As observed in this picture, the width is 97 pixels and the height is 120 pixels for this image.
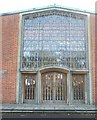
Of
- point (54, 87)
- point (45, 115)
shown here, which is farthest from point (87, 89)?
point (45, 115)

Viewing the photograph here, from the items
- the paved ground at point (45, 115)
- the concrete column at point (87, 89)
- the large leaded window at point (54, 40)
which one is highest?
the large leaded window at point (54, 40)

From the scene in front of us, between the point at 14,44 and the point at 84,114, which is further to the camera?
the point at 14,44

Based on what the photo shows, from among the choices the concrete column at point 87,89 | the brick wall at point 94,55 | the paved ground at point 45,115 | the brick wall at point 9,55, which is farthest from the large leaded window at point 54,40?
the paved ground at point 45,115

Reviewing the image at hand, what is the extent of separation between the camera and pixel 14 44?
1458 cm

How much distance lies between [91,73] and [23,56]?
3.96 m

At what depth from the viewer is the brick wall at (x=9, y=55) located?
46.5ft

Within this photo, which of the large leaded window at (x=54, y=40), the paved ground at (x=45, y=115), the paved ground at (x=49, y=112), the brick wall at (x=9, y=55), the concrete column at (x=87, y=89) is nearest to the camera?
the paved ground at (x=45, y=115)

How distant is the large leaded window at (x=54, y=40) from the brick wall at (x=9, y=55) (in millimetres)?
506

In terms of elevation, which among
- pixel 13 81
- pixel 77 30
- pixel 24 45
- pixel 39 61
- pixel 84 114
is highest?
pixel 77 30

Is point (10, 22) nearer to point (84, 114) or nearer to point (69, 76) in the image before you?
point (69, 76)

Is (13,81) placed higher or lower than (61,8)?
lower

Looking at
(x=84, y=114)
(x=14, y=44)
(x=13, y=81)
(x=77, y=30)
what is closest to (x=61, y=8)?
(x=77, y=30)

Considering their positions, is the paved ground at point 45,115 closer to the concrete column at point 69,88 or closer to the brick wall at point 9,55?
the concrete column at point 69,88

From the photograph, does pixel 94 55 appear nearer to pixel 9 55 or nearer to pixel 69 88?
pixel 69 88
